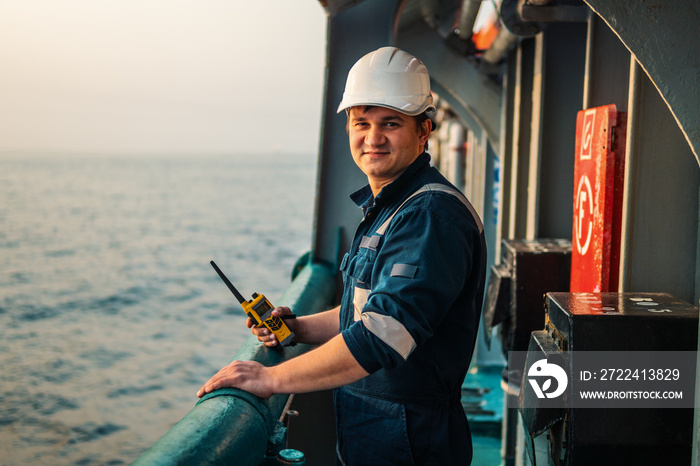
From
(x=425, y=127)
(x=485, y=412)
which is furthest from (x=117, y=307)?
(x=425, y=127)

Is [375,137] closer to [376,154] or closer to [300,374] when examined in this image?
[376,154]

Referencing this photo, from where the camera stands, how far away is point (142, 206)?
70125 mm

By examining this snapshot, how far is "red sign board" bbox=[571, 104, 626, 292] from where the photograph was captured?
94.3 inches

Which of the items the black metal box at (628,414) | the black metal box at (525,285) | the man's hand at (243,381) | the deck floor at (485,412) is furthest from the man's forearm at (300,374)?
the deck floor at (485,412)

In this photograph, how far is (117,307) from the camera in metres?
31.2

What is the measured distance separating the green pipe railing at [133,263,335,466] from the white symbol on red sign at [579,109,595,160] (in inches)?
56.1

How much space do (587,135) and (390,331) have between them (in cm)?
146

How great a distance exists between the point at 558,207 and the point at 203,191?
8685cm

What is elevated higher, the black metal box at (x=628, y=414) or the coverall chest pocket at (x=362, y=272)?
the coverall chest pocket at (x=362, y=272)

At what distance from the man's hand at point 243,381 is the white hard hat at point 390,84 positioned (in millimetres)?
826

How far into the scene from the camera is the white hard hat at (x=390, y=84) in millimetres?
1961

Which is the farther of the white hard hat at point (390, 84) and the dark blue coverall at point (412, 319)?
the white hard hat at point (390, 84)

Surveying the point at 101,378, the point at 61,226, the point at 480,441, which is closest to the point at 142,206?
the point at 61,226

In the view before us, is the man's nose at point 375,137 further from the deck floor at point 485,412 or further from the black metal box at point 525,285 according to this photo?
the deck floor at point 485,412
